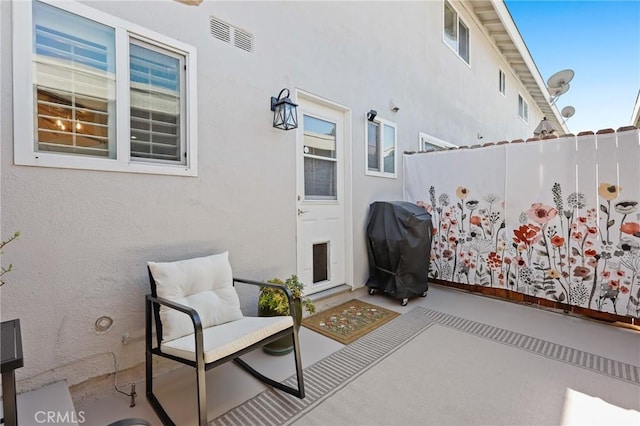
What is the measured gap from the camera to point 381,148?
4227 mm

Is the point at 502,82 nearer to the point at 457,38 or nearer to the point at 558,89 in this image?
the point at 457,38

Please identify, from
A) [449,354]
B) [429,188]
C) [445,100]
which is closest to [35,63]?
[449,354]

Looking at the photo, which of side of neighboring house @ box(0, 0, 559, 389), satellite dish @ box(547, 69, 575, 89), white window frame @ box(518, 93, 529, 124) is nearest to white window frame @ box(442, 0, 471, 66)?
satellite dish @ box(547, 69, 575, 89)

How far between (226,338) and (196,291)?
48cm

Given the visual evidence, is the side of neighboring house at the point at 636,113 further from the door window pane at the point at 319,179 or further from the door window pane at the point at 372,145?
the door window pane at the point at 319,179

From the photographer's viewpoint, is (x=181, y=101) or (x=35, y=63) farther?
(x=181, y=101)

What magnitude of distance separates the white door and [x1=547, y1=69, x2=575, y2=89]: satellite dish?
4804 millimetres

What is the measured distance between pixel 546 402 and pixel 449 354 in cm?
69

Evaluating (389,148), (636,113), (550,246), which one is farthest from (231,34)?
(636,113)

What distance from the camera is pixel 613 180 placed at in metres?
2.98

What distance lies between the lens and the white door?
323 cm

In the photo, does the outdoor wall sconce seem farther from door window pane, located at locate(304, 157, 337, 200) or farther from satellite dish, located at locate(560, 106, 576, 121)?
satellite dish, located at locate(560, 106, 576, 121)

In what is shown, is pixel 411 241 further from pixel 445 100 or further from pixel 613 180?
pixel 445 100

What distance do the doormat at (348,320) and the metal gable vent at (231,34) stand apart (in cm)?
275
